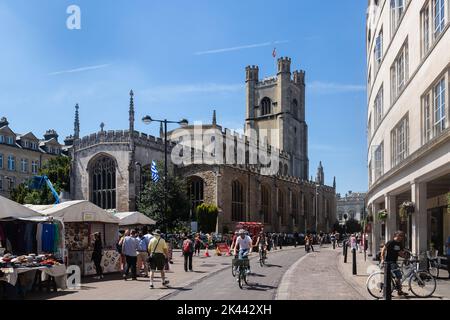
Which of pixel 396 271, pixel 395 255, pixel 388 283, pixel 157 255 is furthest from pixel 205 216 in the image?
pixel 388 283

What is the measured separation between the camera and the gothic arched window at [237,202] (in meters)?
53.4

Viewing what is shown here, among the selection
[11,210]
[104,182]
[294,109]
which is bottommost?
[11,210]

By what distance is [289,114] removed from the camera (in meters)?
82.0

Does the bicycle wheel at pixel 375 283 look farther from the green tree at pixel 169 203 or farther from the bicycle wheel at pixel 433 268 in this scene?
the green tree at pixel 169 203

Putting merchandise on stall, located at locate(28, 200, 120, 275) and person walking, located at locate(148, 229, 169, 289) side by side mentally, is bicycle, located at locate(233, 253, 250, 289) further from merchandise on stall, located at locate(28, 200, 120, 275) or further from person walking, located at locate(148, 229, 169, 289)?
merchandise on stall, located at locate(28, 200, 120, 275)

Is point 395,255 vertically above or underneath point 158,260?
above

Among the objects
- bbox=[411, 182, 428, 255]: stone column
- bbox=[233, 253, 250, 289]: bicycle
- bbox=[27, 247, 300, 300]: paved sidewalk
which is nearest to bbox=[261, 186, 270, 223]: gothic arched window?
bbox=[411, 182, 428, 255]: stone column

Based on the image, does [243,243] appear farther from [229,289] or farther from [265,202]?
[265,202]

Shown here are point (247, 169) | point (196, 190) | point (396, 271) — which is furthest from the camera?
point (247, 169)

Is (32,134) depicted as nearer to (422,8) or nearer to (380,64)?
(380,64)

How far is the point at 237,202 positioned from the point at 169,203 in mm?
13952

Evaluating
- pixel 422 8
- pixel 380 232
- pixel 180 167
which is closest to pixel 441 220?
pixel 380 232

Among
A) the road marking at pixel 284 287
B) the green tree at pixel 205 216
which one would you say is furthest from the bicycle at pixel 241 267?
the green tree at pixel 205 216

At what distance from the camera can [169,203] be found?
4131 centimetres
